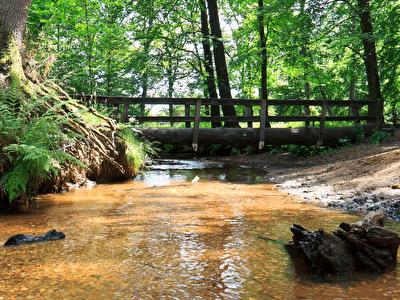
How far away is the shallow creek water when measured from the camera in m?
2.03

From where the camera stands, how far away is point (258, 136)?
10.8 metres

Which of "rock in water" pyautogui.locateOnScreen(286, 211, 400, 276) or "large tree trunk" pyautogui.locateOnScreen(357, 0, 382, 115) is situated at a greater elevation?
"large tree trunk" pyautogui.locateOnScreen(357, 0, 382, 115)

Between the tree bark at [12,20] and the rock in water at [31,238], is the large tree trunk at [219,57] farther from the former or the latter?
the rock in water at [31,238]

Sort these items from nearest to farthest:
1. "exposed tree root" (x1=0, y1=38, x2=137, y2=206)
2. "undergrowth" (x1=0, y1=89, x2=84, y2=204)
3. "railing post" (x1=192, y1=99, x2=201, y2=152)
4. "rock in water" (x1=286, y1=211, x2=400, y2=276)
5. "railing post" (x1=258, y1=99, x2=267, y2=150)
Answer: "rock in water" (x1=286, y1=211, x2=400, y2=276) < "undergrowth" (x1=0, y1=89, x2=84, y2=204) < "exposed tree root" (x1=0, y1=38, x2=137, y2=206) < "railing post" (x1=192, y1=99, x2=201, y2=152) < "railing post" (x1=258, y1=99, x2=267, y2=150)

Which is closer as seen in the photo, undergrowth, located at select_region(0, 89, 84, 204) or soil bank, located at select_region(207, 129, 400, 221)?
undergrowth, located at select_region(0, 89, 84, 204)

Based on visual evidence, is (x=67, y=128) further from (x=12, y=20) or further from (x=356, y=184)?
(x=356, y=184)

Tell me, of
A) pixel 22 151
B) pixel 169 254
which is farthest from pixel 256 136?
pixel 169 254

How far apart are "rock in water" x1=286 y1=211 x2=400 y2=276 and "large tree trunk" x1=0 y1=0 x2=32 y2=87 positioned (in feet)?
15.6

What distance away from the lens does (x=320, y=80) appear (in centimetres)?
1587

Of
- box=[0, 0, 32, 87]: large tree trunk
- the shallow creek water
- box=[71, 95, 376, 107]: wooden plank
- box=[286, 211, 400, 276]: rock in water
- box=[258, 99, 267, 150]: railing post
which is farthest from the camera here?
box=[258, 99, 267, 150]: railing post

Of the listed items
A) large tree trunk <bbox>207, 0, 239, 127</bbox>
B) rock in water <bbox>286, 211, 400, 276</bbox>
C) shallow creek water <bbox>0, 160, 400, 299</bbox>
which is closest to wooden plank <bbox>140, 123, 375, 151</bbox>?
large tree trunk <bbox>207, 0, 239, 127</bbox>

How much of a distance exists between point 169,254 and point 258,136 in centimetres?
860

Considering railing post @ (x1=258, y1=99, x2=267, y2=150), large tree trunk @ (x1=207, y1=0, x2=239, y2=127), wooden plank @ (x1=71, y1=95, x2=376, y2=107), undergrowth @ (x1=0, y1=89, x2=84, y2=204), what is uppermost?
large tree trunk @ (x1=207, y1=0, x2=239, y2=127)

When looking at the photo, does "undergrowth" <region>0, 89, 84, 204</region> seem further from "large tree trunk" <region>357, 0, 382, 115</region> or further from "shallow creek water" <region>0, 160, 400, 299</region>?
"large tree trunk" <region>357, 0, 382, 115</region>
